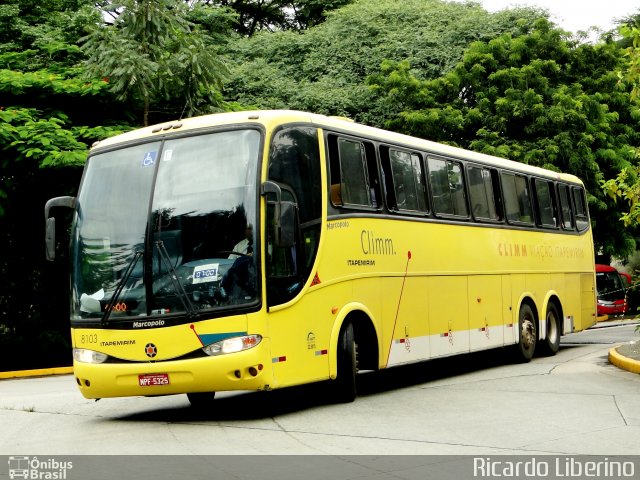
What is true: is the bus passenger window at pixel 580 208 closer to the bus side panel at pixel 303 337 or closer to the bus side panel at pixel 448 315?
the bus side panel at pixel 448 315

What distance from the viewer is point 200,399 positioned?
13.4 meters

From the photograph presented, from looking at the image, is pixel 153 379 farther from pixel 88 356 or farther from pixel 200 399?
pixel 200 399

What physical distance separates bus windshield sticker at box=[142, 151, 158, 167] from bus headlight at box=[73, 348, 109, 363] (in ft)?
7.18

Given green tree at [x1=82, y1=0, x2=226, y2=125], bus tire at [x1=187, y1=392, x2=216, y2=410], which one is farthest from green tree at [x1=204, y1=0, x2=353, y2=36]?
bus tire at [x1=187, y1=392, x2=216, y2=410]

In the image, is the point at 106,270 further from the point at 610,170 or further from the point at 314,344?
the point at 610,170

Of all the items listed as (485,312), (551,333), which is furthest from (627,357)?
(551,333)

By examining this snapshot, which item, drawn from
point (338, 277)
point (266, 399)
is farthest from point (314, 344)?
point (266, 399)

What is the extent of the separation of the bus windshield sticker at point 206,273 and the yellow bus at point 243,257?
15mm

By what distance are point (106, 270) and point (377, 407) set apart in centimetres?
353

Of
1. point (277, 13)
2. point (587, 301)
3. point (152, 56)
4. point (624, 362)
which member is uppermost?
point (277, 13)

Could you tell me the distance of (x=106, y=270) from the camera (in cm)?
1149

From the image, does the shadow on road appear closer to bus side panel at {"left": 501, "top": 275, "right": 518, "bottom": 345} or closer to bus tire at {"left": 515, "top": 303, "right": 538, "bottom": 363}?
bus tire at {"left": 515, "top": 303, "right": 538, "bottom": 363}

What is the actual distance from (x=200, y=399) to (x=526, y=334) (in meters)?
7.77
